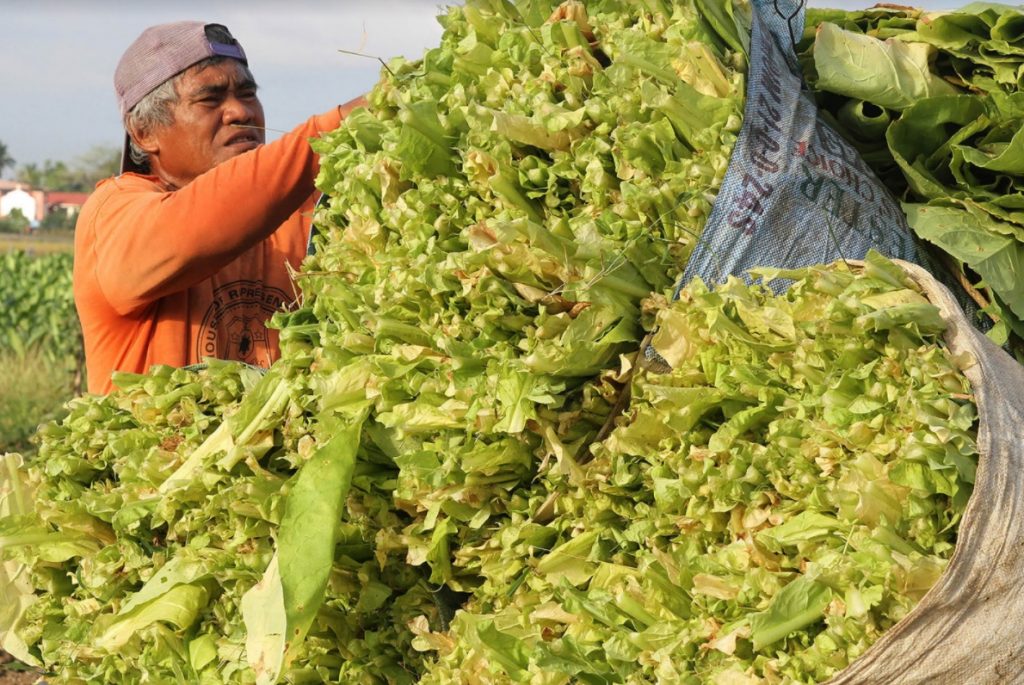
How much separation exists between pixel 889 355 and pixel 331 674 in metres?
1.29

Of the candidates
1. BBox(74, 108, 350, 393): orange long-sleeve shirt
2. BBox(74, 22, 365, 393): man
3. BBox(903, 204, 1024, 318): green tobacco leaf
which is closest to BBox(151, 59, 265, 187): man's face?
BBox(74, 22, 365, 393): man

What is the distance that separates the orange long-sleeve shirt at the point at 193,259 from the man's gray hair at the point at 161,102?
275 millimetres

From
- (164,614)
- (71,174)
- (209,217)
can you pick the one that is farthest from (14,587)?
(71,174)

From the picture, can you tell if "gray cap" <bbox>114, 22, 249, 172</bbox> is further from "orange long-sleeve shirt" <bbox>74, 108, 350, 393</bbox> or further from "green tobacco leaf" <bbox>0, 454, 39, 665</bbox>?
"green tobacco leaf" <bbox>0, 454, 39, 665</bbox>

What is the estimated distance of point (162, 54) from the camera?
375cm

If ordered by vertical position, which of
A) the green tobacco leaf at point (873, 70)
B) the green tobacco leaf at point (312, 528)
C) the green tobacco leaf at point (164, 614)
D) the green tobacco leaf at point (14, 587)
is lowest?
the green tobacco leaf at point (14, 587)

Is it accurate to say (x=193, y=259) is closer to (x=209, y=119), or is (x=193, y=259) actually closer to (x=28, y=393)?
(x=209, y=119)

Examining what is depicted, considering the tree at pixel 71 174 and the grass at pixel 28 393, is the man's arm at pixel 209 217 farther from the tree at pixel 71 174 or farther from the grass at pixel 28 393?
the tree at pixel 71 174

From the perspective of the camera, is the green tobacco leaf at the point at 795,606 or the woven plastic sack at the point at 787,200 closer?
the green tobacco leaf at the point at 795,606

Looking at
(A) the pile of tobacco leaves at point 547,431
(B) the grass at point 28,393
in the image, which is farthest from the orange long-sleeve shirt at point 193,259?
(B) the grass at point 28,393

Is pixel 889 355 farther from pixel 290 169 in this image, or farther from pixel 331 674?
pixel 290 169

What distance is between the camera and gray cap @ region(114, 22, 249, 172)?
3.73 metres

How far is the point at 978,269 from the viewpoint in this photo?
2.00m

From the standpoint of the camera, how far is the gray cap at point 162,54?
3.73 meters
